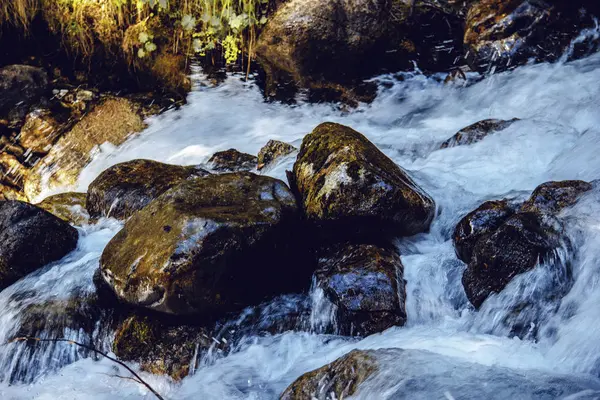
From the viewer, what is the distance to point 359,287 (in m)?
3.54

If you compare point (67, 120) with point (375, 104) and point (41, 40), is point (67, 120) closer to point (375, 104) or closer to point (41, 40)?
point (41, 40)

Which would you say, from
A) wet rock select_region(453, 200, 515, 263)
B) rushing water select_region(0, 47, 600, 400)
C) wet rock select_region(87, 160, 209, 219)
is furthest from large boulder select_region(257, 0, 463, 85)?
wet rock select_region(453, 200, 515, 263)

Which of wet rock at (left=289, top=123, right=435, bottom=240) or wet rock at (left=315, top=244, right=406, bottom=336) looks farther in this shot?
wet rock at (left=289, top=123, right=435, bottom=240)

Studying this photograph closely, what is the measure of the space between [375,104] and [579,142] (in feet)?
8.36

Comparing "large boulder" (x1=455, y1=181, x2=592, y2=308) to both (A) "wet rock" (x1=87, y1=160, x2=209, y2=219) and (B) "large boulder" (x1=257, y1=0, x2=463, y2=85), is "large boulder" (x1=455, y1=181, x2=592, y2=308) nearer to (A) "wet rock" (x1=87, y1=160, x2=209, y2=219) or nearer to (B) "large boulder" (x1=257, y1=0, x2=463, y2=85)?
(A) "wet rock" (x1=87, y1=160, x2=209, y2=219)

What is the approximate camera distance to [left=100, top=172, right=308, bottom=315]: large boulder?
346 cm

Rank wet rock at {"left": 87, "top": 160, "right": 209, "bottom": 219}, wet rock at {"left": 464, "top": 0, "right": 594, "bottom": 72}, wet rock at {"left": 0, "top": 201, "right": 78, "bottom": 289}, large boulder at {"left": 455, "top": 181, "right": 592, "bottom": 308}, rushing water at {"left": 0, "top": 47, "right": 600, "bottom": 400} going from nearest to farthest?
rushing water at {"left": 0, "top": 47, "right": 600, "bottom": 400}
large boulder at {"left": 455, "top": 181, "right": 592, "bottom": 308}
wet rock at {"left": 0, "top": 201, "right": 78, "bottom": 289}
wet rock at {"left": 87, "top": 160, "right": 209, "bottom": 219}
wet rock at {"left": 464, "top": 0, "right": 594, "bottom": 72}

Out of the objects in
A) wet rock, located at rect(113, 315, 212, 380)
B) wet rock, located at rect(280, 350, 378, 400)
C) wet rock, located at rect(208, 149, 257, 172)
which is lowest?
wet rock, located at rect(113, 315, 212, 380)

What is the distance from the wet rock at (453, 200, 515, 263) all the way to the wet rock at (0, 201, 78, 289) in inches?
125

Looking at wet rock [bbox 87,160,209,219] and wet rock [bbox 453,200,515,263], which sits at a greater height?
wet rock [bbox 453,200,515,263]

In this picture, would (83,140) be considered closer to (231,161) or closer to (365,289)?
(231,161)

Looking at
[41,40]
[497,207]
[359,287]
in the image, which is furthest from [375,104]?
[41,40]

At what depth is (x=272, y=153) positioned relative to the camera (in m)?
5.53

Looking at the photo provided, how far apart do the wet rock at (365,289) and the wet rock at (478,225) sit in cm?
44
